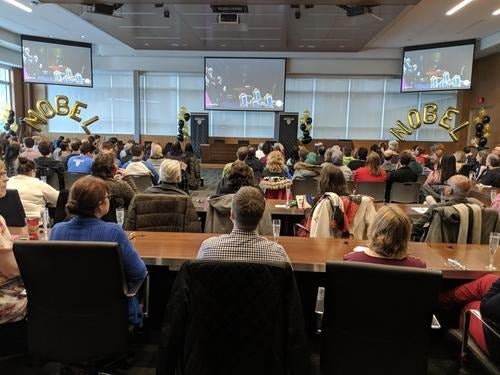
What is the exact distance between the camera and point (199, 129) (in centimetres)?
1434

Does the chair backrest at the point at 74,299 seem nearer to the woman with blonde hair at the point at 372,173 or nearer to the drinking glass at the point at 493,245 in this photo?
the drinking glass at the point at 493,245

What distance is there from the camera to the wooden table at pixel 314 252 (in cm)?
221

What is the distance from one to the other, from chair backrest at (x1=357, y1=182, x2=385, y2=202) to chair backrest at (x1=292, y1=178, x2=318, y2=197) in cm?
64

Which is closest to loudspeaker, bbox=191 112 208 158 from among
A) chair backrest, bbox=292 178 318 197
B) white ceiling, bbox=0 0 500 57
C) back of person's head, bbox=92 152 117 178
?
white ceiling, bbox=0 0 500 57

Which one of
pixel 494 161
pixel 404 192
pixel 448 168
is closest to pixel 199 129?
pixel 404 192

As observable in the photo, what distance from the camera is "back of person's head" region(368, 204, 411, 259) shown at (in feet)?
6.25

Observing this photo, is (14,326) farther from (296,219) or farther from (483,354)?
Result: (296,219)

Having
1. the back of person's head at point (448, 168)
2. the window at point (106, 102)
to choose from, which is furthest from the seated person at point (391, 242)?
the window at point (106, 102)

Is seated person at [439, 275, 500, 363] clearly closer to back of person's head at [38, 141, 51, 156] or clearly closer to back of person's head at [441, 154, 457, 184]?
back of person's head at [441, 154, 457, 184]

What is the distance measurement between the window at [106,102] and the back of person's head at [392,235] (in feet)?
47.4

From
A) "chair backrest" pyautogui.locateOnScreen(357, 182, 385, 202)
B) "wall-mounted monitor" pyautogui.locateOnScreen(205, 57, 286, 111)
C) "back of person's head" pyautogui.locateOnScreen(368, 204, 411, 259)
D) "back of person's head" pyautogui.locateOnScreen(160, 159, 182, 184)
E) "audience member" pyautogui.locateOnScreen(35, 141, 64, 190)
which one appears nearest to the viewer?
"back of person's head" pyautogui.locateOnScreen(368, 204, 411, 259)

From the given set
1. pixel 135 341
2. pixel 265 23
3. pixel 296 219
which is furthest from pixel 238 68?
pixel 135 341

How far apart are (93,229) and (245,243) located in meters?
0.77

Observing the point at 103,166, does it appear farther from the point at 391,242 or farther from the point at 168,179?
the point at 391,242
